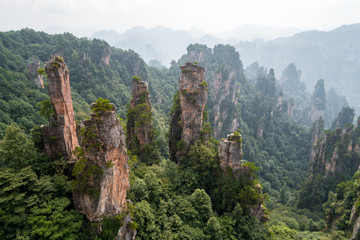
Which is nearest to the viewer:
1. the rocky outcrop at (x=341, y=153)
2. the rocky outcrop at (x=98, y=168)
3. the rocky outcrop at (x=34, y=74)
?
the rocky outcrop at (x=98, y=168)

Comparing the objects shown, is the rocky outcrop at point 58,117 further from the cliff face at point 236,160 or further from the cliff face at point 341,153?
the cliff face at point 341,153

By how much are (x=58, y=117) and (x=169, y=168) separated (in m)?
13.6

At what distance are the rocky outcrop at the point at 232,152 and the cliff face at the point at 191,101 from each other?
18.8 ft

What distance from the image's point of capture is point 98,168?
46.3 feet

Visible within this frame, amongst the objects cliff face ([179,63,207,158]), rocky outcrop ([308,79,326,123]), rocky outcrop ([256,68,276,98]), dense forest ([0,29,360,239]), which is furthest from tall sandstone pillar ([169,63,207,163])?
rocky outcrop ([308,79,326,123])

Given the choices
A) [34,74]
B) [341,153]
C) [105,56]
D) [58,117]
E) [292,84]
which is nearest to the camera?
[58,117]

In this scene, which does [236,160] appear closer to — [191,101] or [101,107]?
[191,101]

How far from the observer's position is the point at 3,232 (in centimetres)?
1110

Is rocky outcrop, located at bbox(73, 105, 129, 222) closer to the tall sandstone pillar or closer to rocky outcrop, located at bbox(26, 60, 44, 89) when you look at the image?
the tall sandstone pillar

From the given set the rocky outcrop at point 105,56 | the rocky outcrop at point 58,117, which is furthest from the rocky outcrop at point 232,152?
the rocky outcrop at point 105,56

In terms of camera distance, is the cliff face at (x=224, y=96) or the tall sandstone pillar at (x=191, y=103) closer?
the tall sandstone pillar at (x=191, y=103)

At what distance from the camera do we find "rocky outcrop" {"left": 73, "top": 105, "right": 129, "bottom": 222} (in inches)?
546

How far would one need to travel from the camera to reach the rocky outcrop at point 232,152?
22781 mm

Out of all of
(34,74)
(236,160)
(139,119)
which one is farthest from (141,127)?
(34,74)
